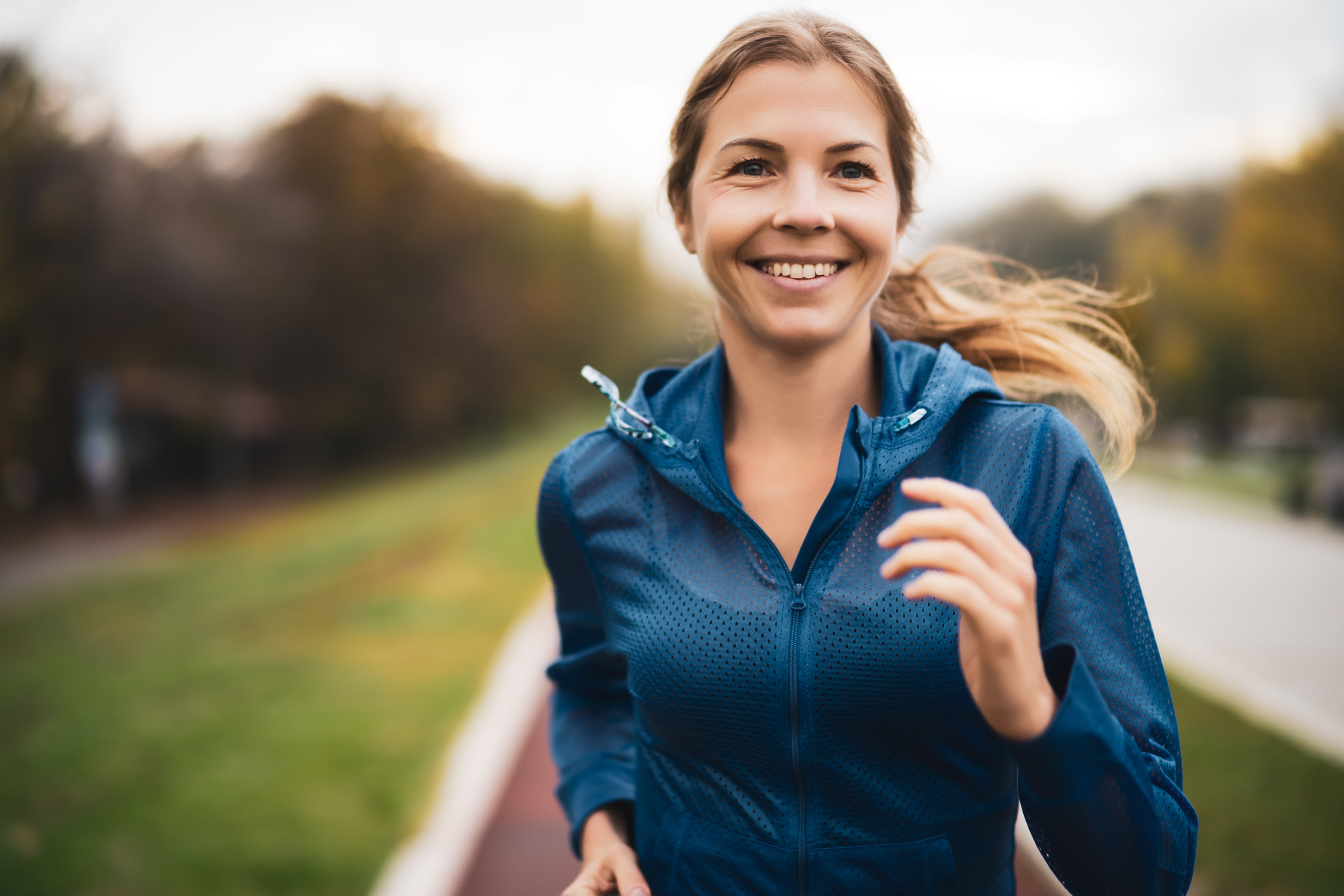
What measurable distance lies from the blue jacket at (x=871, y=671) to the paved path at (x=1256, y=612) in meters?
2.95

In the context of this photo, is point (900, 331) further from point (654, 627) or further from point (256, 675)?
point (256, 675)

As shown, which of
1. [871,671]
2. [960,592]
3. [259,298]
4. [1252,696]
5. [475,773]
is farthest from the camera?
[259,298]

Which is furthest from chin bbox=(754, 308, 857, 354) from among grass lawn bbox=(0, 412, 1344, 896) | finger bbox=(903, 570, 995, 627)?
grass lawn bbox=(0, 412, 1344, 896)

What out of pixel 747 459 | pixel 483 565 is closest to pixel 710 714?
pixel 747 459

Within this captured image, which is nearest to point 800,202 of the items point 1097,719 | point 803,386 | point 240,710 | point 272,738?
point 803,386

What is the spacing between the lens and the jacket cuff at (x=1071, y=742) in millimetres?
1143

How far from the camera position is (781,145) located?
1.50 meters

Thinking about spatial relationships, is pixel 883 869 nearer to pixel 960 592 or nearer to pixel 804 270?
pixel 960 592

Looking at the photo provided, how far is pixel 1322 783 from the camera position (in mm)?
4402

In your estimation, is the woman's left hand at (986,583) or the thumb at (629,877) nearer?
the woman's left hand at (986,583)

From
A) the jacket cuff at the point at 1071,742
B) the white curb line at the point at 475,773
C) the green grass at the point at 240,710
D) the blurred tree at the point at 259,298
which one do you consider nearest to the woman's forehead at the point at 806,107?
the jacket cuff at the point at 1071,742

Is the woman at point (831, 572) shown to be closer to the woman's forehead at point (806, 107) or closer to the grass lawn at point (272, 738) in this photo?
the woman's forehead at point (806, 107)

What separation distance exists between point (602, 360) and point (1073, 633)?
1878 inches

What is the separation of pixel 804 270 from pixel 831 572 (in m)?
0.48
